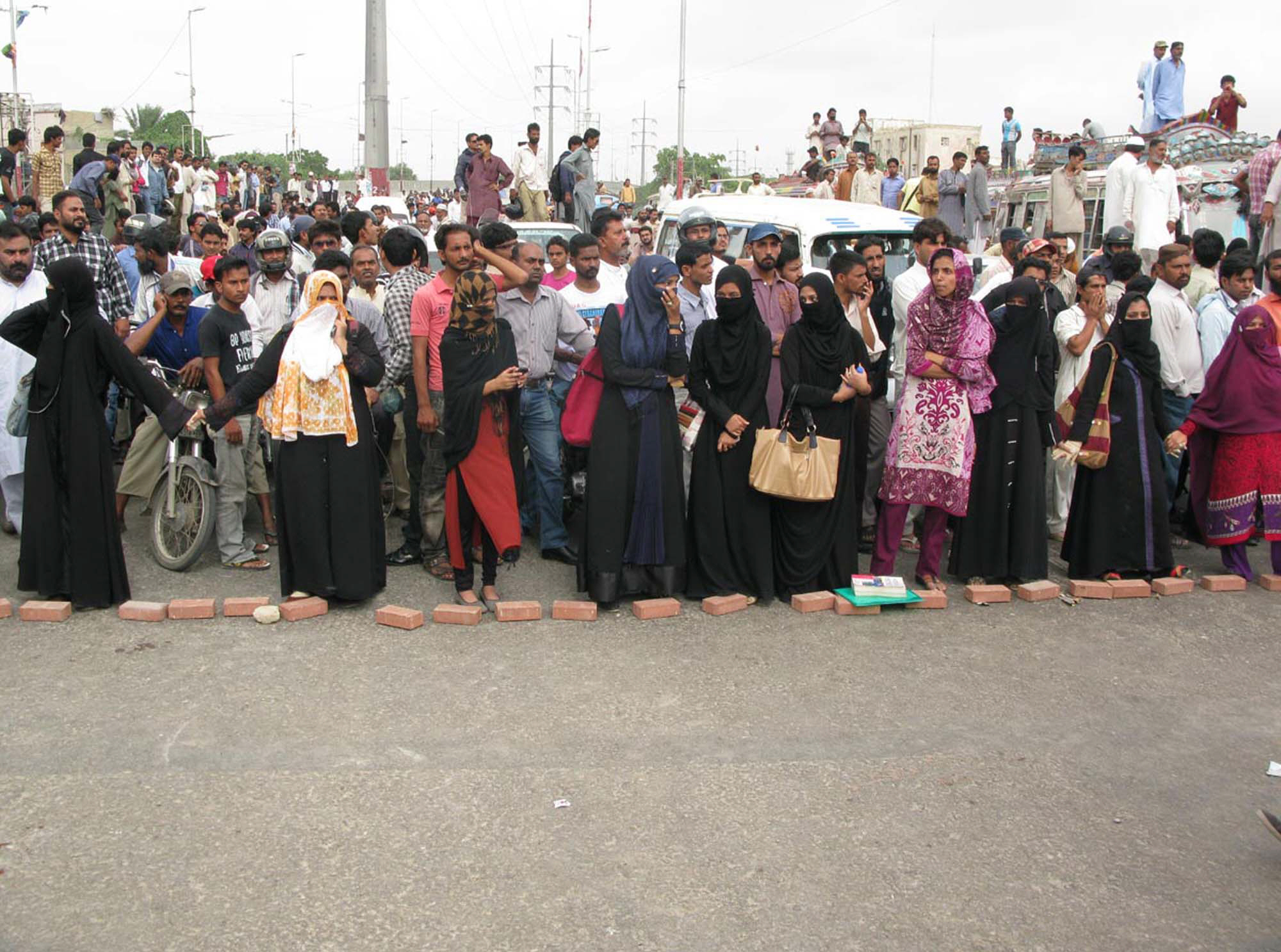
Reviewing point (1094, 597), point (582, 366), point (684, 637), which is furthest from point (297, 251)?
point (1094, 597)

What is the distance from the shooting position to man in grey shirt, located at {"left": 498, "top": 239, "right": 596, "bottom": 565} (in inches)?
282

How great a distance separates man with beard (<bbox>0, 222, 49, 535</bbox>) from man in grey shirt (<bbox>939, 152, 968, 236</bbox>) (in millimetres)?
12439

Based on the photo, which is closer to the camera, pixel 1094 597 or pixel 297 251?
pixel 1094 597

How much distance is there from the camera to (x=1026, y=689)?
566cm

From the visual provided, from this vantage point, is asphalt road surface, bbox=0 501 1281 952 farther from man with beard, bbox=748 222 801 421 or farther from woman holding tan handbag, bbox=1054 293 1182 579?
man with beard, bbox=748 222 801 421

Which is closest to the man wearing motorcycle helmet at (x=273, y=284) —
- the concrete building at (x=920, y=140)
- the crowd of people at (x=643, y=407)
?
the crowd of people at (x=643, y=407)

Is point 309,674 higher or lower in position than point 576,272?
lower

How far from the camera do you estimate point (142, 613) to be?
20.6 feet

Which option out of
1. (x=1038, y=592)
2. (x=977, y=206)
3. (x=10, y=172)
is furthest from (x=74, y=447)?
(x=977, y=206)

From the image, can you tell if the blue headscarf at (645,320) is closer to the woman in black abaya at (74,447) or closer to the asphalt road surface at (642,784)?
the asphalt road surface at (642,784)

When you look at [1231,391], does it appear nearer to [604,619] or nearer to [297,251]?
[604,619]

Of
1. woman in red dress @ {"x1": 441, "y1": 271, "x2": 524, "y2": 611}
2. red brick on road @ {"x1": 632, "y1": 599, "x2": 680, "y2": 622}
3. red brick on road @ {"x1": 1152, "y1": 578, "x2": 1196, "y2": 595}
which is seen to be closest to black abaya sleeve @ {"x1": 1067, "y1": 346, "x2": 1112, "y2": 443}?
red brick on road @ {"x1": 1152, "y1": 578, "x2": 1196, "y2": 595}

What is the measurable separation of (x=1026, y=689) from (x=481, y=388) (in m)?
3.07

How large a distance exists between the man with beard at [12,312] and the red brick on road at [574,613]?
343 cm
